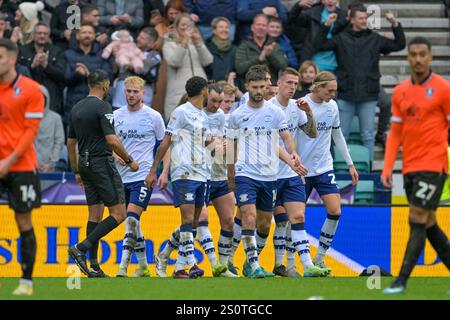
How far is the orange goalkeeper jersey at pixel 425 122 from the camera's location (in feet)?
40.8

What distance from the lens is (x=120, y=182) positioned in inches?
625

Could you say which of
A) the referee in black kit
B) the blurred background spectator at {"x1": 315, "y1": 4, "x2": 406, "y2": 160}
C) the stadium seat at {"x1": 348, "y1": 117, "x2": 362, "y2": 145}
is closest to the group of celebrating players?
the referee in black kit

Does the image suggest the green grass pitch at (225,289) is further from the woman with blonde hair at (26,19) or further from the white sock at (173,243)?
the woman with blonde hair at (26,19)

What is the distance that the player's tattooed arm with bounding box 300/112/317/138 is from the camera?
16.2m

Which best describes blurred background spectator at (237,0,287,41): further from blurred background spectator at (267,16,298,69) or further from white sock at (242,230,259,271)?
white sock at (242,230,259,271)

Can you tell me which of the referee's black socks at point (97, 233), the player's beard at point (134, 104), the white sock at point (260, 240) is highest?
the player's beard at point (134, 104)

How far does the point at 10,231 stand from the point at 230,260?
11.8ft

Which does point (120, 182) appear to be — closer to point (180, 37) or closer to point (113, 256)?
point (113, 256)

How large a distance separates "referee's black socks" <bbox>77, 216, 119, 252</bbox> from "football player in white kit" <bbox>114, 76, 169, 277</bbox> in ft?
2.83

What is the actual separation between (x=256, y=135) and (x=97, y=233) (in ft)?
7.85

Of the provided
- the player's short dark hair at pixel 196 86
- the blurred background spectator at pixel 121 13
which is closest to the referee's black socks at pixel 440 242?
the player's short dark hair at pixel 196 86

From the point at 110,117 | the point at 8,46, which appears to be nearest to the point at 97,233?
the point at 110,117

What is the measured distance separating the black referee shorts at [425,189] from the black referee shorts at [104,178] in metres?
4.64

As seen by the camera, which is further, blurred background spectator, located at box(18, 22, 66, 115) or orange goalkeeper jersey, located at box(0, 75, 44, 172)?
blurred background spectator, located at box(18, 22, 66, 115)
